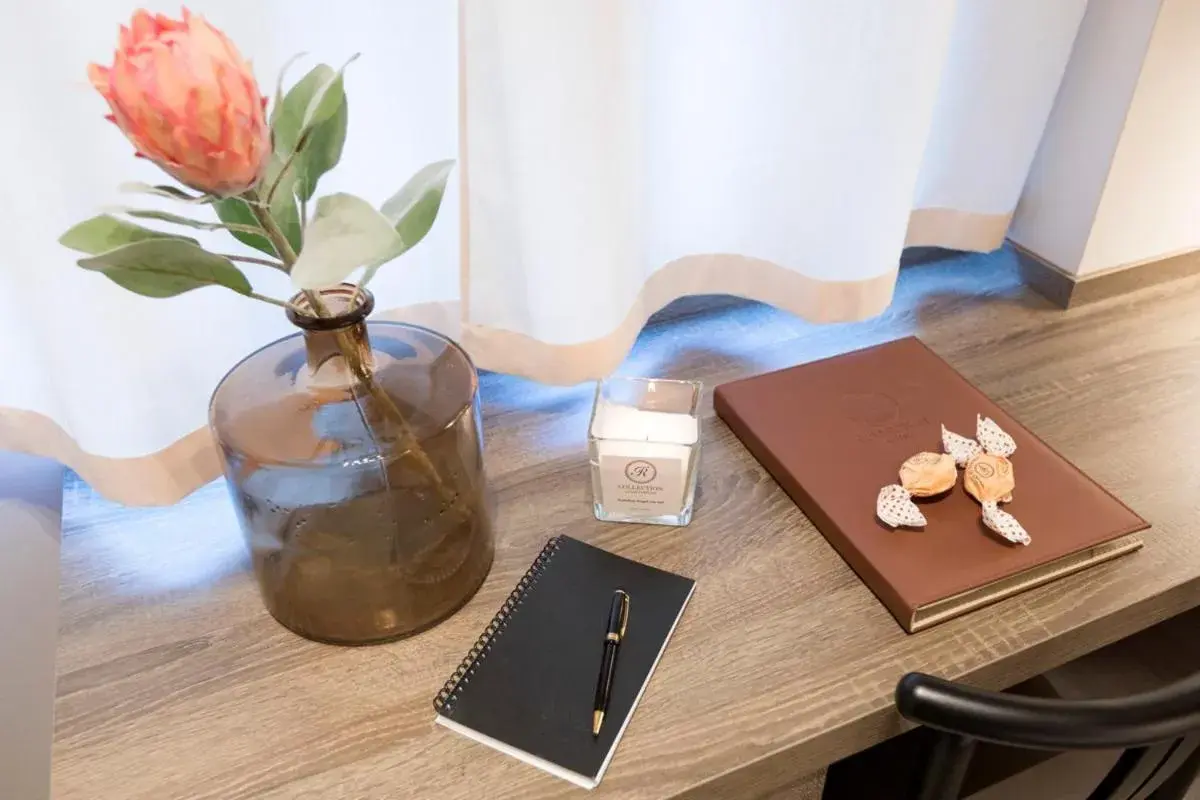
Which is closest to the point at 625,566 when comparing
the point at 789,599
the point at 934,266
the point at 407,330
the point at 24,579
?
the point at 789,599

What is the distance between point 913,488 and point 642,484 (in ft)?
0.74

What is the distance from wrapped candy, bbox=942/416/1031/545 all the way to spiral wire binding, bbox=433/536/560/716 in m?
0.35

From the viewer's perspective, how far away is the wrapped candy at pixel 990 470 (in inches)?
28.6

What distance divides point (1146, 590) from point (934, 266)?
1.86ft

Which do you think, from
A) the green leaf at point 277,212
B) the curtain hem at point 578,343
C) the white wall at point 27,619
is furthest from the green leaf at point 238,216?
the white wall at point 27,619

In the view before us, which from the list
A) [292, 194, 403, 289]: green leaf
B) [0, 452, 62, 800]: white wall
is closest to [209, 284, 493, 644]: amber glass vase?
[292, 194, 403, 289]: green leaf

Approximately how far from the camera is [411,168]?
79 centimetres

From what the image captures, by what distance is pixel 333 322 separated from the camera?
1.93 feet

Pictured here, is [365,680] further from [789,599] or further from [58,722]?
[789,599]

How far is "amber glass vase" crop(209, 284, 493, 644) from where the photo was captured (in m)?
0.64

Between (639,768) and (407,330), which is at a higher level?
(407,330)

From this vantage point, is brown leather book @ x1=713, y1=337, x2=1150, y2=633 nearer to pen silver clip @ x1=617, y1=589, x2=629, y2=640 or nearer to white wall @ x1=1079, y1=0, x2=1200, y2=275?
pen silver clip @ x1=617, y1=589, x2=629, y2=640

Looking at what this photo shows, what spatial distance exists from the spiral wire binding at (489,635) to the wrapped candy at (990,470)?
1.16ft

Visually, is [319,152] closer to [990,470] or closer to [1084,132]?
[990,470]
